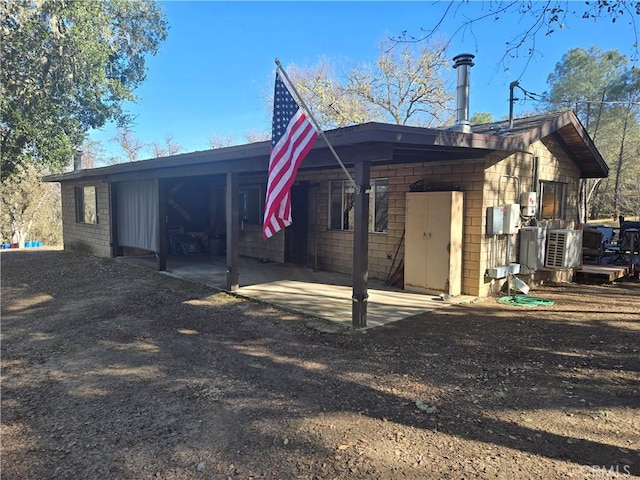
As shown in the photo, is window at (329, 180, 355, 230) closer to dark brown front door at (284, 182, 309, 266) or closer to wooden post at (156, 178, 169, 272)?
dark brown front door at (284, 182, 309, 266)

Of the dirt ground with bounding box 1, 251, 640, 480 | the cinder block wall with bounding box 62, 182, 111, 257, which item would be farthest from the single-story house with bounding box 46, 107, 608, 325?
the dirt ground with bounding box 1, 251, 640, 480

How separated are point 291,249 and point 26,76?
930cm

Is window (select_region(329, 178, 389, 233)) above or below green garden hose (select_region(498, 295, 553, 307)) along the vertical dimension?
above

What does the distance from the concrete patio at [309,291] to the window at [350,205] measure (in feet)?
3.54

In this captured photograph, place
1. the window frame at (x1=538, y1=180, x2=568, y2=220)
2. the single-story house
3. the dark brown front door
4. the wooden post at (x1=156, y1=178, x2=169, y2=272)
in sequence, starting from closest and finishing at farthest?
the single-story house → the window frame at (x1=538, y1=180, x2=568, y2=220) → the wooden post at (x1=156, y1=178, x2=169, y2=272) → the dark brown front door

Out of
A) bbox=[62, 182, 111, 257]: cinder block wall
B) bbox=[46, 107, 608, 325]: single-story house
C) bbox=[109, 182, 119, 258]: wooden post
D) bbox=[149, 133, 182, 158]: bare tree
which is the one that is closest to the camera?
bbox=[46, 107, 608, 325]: single-story house

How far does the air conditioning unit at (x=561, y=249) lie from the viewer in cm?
757

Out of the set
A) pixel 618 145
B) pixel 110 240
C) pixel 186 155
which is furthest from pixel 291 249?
pixel 618 145

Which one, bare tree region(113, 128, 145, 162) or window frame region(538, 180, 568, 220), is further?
bare tree region(113, 128, 145, 162)

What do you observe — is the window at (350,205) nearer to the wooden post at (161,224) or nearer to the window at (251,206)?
the window at (251,206)

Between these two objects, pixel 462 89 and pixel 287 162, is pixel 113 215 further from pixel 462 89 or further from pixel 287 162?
pixel 462 89

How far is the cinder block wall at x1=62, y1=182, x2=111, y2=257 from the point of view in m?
11.8

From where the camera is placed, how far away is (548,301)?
665 centimetres

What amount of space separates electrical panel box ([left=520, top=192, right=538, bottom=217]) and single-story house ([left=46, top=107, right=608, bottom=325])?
2cm
